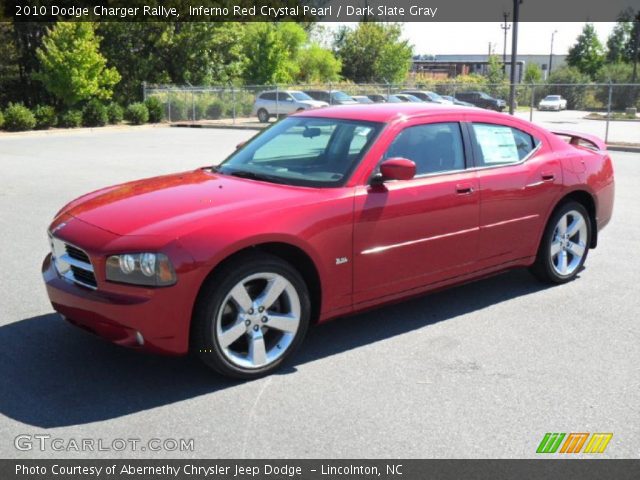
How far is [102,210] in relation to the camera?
4.41 m

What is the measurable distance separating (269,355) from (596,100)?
2169 inches

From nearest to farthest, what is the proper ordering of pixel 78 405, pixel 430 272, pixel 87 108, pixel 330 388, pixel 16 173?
pixel 78 405 < pixel 330 388 < pixel 430 272 < pixel 16 173 < pixel 87 108

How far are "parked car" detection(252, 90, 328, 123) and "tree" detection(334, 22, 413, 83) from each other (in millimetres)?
28268

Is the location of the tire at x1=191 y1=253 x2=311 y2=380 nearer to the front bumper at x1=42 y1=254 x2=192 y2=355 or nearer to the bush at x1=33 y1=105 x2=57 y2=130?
the front bumper at x1=42 y1=254 x2=192 y2=355

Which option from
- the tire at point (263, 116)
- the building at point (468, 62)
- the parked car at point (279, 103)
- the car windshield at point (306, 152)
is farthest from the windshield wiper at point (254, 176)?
the building at point (468, 62)

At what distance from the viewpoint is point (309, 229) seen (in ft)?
14.1

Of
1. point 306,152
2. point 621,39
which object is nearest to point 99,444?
point 306,152

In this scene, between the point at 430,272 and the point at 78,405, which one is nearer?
the point at 78,405

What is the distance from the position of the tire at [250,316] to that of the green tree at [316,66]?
54.4 m

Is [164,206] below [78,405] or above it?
above

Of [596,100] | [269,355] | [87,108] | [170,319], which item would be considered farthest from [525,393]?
[596,100]

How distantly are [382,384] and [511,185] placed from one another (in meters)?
2.17

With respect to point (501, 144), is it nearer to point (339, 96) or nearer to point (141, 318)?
point (141, 318)

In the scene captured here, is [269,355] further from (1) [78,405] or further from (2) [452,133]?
(2) [452,133]
